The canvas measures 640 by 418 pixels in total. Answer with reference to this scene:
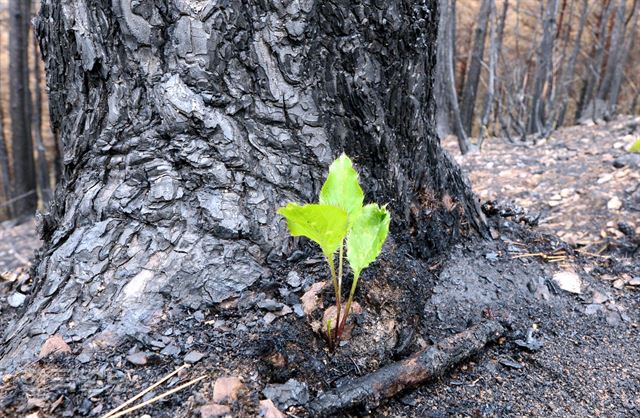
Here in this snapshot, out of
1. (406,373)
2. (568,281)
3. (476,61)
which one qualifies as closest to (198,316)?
(406,373)

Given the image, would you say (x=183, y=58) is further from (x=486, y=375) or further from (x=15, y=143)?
(x=15, y=143)

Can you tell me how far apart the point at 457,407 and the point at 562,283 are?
81cm

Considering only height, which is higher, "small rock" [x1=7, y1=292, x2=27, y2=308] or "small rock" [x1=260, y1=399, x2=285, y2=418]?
"small rock" [x1=260, y1=399, x2=285, y2=418]

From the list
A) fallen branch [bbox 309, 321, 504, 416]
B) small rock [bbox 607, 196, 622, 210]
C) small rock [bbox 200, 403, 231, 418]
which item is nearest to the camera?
small rock [bbox 200, 403, 231, 418]

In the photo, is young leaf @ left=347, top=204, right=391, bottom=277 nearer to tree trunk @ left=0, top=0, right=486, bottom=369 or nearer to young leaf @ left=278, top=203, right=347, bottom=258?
young leaf @ left=278, top=203, right=347, bottom=258

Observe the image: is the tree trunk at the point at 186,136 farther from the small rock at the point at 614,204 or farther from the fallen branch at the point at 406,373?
the small rock at the point at 614,204

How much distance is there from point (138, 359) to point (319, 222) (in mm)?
482

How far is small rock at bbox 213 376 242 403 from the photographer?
963 millimetres

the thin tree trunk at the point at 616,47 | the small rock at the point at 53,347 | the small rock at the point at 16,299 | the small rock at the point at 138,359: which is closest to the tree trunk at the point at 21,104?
the small rock at the point at 16,299

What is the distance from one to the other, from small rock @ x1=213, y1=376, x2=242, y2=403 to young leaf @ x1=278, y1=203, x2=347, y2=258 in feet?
1.07

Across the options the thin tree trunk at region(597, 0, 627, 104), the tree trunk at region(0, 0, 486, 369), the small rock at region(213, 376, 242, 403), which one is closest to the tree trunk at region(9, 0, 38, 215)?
the tree trunk at region(0, 0, 486, 369)

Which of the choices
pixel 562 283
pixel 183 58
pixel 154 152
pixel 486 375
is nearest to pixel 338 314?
pixel 486 375

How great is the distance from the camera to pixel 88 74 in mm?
1266

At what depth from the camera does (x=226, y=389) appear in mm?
975
